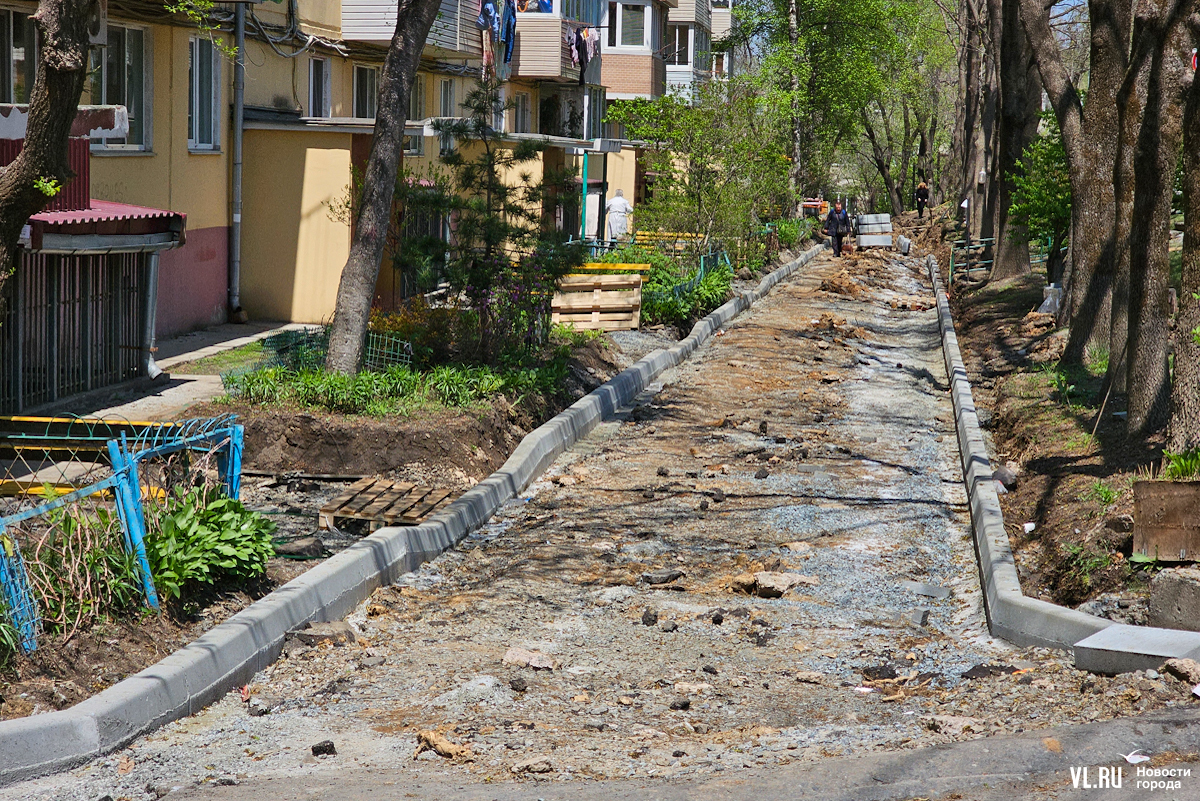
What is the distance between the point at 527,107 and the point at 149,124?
19.9 metres

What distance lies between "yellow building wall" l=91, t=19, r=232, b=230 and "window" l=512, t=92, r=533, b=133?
54.2 ft

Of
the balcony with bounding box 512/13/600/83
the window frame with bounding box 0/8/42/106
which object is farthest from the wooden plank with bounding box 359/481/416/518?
the balcony with bounding box 512/13/600/83

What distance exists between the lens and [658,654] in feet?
21.9

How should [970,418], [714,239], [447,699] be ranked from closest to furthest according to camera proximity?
[447,699], [970,418], [714,239]

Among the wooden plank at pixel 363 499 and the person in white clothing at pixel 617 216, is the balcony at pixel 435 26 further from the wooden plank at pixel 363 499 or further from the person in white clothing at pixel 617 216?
the wooden plank at pixel 363 499

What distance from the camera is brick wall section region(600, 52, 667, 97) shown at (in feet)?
142

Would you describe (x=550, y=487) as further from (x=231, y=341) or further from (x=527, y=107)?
(x=527, y=107)

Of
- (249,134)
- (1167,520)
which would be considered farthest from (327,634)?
(249,134)

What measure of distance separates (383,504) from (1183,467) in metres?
5.09

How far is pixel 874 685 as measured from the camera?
20.5 feet

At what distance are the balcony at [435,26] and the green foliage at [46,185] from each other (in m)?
13.1

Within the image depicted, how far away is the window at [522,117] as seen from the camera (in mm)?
34562

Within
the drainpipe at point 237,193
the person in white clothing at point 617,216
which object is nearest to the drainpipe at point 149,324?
the drainpipe at point 237,193

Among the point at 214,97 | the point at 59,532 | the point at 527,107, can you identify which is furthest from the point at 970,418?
the point at 527,107
